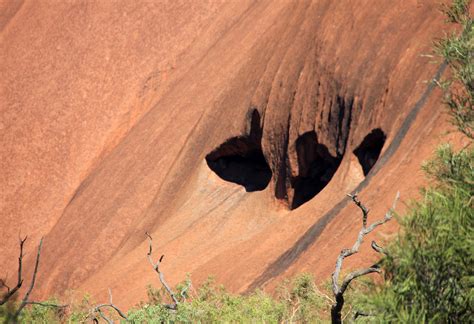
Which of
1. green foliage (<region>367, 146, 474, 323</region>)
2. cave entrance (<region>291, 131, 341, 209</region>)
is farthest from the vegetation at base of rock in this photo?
cave entrance (<region>291, 131, 341, 209</region>)

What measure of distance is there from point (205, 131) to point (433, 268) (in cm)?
2529

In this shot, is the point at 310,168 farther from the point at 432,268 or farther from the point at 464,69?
the point at 432,268

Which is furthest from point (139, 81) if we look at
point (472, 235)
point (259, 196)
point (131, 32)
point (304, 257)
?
point (472, 235)

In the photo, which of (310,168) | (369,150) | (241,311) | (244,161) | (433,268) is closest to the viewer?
(433,268)

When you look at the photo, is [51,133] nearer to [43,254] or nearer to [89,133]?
[89,133]

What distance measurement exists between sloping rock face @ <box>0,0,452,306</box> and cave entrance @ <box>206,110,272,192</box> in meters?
0.04

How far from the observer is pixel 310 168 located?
93.0 feet

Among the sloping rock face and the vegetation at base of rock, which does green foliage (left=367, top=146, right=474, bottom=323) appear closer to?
the vegetation at base of rock

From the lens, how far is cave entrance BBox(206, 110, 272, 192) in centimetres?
3098

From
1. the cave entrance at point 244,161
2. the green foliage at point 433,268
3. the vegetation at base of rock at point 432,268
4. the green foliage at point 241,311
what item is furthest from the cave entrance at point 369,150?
the green foliage at point 433,268

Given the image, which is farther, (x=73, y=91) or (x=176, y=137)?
(x=73, y=91)

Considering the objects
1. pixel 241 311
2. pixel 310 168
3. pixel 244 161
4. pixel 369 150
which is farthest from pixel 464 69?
pixel 244 161

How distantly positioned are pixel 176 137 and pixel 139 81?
27.9 feet

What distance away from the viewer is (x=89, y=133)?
44.3m
